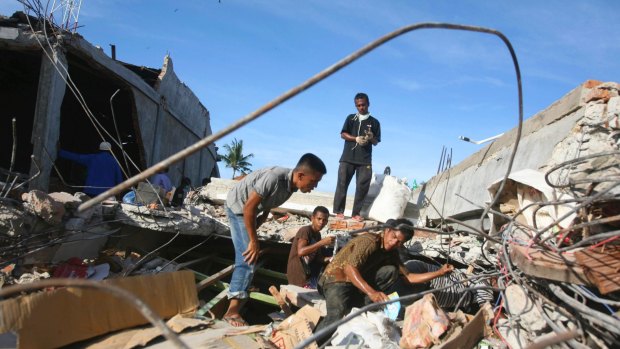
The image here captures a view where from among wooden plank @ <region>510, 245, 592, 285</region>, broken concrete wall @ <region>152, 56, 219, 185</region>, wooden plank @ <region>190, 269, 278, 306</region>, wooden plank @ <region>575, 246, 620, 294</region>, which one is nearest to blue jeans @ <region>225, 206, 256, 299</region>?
wooden plank @ <region>190, 269, 278, 306</region>

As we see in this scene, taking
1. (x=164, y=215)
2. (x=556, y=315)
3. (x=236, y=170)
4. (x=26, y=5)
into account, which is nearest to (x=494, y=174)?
(x=556, y=315)

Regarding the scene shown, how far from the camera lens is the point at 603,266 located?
2.30 m

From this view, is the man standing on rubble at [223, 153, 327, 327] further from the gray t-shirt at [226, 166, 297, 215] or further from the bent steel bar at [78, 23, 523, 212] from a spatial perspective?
the bent steel bar at [78, 23, 523, 212]

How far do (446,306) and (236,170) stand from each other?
31190 millimetres

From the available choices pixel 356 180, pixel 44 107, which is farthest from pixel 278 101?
pixel 44 107

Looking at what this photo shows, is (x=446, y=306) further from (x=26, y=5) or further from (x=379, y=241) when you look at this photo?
(x=26, y=5)

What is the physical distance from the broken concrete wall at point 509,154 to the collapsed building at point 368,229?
0.02 m

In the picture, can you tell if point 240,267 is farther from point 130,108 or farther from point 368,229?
point 130,108

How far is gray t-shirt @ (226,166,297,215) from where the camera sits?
3.62 meters

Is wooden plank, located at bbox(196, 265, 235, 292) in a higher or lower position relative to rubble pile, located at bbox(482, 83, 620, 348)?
→ lower

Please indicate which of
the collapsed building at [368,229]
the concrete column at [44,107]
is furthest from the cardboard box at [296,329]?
the concrete column at [44,107]

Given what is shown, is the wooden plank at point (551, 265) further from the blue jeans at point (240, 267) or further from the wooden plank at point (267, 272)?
the wooden plank at point (267, 272)

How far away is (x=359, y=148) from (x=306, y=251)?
179cm

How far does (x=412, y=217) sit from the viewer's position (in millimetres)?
6637
